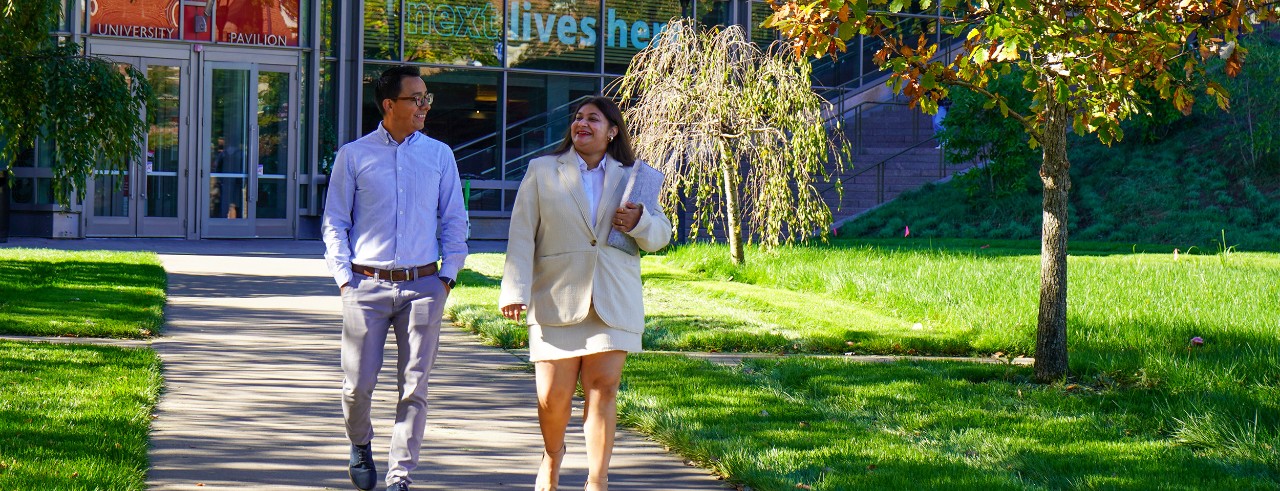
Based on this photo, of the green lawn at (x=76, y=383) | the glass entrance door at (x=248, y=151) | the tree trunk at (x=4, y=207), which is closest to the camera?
the green lawn at (x=76, y=383)

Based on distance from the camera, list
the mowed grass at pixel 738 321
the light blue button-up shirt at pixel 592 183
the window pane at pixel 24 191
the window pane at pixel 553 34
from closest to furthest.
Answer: the light blue button-up shirt at pixel 592 183
the mowed grass at pixel 738 321
the window pane at pixel 24 191
the window pane at pixel 553 34

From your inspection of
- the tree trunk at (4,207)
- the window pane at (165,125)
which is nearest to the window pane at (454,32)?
the window pane at (165,125)

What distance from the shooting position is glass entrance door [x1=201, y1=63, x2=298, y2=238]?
2336 cm

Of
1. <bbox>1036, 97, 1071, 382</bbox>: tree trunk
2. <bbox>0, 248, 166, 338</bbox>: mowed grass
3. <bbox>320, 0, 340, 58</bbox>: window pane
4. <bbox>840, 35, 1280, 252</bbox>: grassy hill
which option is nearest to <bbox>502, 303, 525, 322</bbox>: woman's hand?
<bbox>1036, 97, 1071, 382</bbox>: tree trunk

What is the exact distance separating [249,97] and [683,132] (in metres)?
10.1

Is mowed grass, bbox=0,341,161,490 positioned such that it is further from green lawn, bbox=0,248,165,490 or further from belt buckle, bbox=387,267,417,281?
belt buckle, bbox=387,267,417,281

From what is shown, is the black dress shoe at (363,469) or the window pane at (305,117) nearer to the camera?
the black dress shoe at (363,469)

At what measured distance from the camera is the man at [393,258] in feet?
17.5

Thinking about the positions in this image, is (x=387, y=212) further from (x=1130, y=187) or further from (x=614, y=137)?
(x=1130, y=187)

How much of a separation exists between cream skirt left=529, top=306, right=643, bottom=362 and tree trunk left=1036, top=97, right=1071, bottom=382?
386 cm

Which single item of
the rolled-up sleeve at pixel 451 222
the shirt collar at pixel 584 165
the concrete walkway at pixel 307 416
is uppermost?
the shirt collar at pixel 584 165

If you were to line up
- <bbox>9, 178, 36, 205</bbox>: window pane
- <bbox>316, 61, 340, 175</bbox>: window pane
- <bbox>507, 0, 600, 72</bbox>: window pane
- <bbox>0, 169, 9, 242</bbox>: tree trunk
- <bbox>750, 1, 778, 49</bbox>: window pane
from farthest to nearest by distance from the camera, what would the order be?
1. <bbox>750, 1, 778, 49</bbox>: window pane
2. <bbox>507, 0, 600, 72</bbox>: window pane
3. <bbox>316, 61, 340, 175</bbox>: window pane
4. <bbox>9, 178, 36, 205</bbox>: window pane
5. <bbox>0, 169, 9, 242</bbox>: tree trunk

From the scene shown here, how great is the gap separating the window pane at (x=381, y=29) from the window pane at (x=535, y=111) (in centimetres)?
229

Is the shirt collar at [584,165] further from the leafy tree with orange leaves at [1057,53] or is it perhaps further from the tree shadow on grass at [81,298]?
the tree shadow on grass at [81,298]
